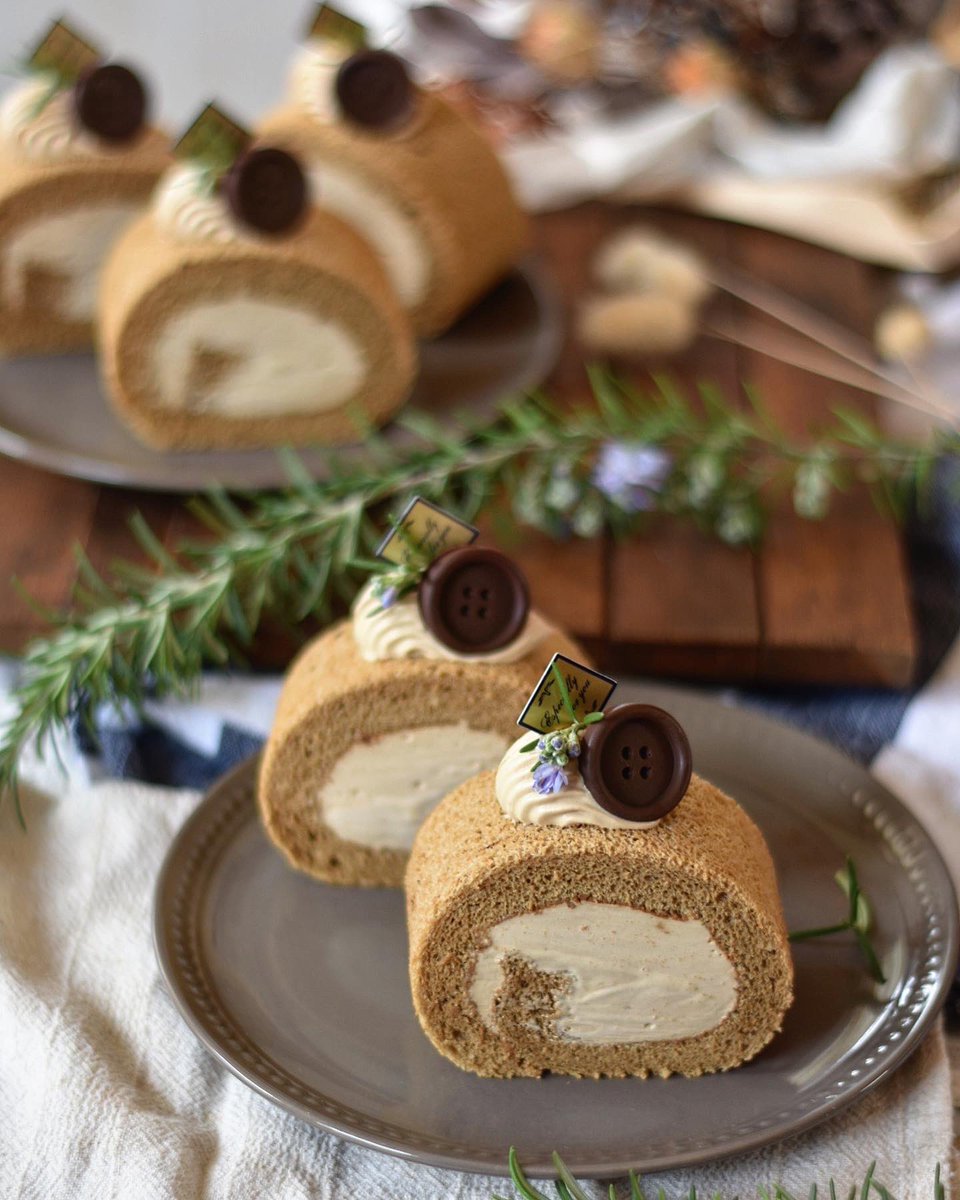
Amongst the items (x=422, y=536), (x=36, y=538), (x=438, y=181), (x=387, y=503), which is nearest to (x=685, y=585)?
(x=387, y=503)

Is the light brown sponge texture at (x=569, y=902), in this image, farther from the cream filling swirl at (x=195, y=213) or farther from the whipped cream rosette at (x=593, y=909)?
the cream filling swirl at (x=195, y=213)

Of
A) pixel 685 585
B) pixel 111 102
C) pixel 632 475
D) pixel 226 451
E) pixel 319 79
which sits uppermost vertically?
pixel 111 102

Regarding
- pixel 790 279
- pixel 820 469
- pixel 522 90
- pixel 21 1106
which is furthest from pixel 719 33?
pixel 21 1106

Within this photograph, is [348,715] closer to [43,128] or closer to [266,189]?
[266,189]

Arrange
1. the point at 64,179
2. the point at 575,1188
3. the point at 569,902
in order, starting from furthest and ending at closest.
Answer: the point at 64,179
the point at 569,902
the point at 575,1188

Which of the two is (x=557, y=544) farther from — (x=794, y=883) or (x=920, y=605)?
(x=794, y=883)

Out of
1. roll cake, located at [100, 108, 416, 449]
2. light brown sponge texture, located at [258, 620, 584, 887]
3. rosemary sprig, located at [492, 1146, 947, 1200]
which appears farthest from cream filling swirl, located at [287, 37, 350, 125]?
rosemary sprig, located at [492, 1146, 947, 1200]

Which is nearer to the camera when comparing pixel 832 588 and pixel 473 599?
pixel 473 599
